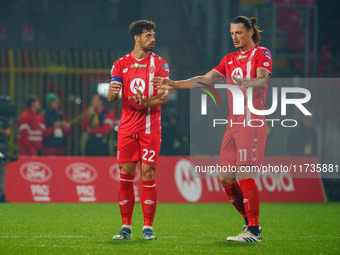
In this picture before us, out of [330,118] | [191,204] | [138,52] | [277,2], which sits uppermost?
[277,2]

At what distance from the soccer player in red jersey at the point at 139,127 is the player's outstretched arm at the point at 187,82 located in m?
0.15

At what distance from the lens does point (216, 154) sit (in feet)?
56.0

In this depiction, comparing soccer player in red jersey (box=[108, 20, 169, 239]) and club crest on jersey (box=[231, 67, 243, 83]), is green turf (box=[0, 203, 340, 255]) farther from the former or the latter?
club crest on jersey (box=[231, 67, 243, 83])

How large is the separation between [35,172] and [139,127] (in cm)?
696

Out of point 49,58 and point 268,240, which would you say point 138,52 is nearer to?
point 268,240

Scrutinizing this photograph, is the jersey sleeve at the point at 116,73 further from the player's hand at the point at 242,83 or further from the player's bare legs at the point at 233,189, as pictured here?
the player's bare legs at the point at 233,189

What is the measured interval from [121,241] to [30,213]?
177 inches

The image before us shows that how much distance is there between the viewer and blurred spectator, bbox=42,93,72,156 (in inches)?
605

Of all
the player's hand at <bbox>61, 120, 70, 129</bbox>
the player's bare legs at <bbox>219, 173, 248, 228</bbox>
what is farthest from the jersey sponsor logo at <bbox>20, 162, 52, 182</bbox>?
the player's bare legs at <bbox>219, 173, 248, 228</bbox>

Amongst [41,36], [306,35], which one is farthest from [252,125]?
[41,36]

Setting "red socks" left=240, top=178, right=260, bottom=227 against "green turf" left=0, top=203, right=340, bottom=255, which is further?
"red socks" left=240, top=178, right=260, bottom=227

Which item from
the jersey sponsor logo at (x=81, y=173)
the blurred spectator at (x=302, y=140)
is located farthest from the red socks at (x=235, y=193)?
the blurred spectator at (x=302, y=140)

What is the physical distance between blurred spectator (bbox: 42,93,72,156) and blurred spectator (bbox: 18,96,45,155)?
0.52 ft

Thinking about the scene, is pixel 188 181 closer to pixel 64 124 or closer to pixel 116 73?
pixel 64 124
